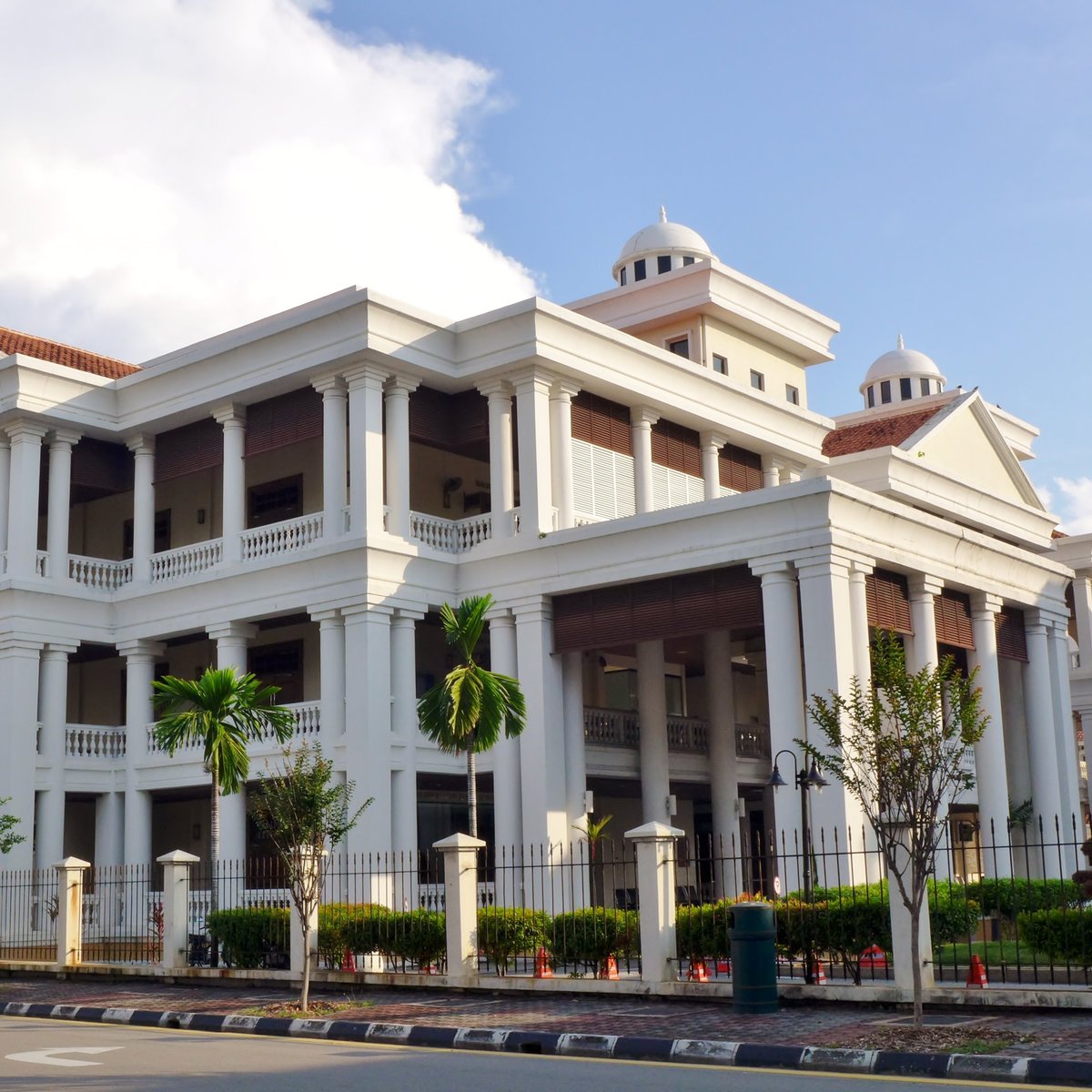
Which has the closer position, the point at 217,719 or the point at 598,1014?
the point at 598,1014

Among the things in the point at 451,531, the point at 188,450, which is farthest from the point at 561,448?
the point at 188,450

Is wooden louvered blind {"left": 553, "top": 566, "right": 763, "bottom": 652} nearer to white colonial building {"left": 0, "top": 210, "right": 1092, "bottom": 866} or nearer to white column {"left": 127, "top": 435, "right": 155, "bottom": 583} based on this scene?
white colonial building {"left": 0, "top": 210, "right": 1092, "bottom": 866}

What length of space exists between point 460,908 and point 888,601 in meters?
10.7

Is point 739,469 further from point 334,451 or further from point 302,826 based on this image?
point 302,826

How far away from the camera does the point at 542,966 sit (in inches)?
716

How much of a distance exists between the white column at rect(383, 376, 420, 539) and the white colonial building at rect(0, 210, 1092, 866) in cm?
5

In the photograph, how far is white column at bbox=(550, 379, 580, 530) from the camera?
90.7 ft

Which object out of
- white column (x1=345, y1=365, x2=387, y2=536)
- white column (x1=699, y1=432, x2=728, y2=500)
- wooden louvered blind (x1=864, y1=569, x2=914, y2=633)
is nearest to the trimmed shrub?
wooden louvered blind (x1=864, y1=569, x2=914, y2=633)

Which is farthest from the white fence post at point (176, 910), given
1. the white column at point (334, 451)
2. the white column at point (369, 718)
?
the white column at point (334, 451)

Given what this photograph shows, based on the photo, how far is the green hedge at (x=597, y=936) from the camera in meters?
17.9

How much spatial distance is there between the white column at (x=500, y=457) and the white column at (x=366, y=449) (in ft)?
6.71

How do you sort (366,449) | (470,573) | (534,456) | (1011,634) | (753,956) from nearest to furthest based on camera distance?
(753,956) → (366,449) → (534,456) → (470,573) → (1011,634)

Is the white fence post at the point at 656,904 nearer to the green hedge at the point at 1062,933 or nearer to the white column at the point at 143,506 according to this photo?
the green hedge at the point at 1062,933

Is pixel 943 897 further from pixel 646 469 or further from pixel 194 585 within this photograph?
pixel 194 585
